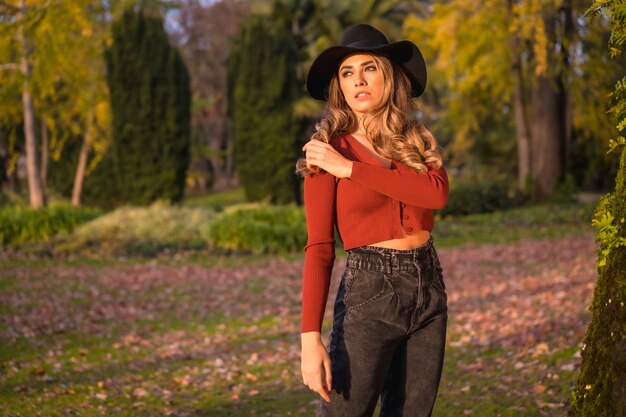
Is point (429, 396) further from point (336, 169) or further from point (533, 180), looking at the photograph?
point (533, 180)

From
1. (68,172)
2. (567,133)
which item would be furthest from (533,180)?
(68,172)

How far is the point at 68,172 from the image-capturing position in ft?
95.9

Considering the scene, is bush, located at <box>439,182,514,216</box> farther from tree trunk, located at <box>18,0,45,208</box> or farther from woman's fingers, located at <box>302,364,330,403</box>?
woman's fingers, located at <box>302,364,330,403</box>

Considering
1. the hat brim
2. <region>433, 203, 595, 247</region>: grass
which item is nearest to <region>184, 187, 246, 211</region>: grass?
<region>433, 203, 595, 247</region>: grass

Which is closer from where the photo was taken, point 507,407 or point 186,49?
point 507,407

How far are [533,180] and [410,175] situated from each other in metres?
21.6

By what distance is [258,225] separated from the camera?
52.0 ft

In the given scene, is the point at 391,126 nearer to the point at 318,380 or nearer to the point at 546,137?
the point at 318,380

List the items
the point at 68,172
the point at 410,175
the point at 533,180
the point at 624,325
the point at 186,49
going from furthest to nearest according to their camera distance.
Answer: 1. the point at 186,49
2. the point at 68,172
3. the point at 533,180
4. the point at 410,175
5. the point at 624,325

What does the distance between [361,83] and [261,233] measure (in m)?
13.0

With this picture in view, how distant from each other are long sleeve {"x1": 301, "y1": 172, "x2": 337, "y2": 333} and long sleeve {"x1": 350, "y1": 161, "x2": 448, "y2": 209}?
12 cm

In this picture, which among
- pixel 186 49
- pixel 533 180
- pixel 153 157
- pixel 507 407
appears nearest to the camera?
pixel 507 407

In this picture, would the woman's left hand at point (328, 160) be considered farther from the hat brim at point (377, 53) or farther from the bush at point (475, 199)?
the bush at point (475, 199)

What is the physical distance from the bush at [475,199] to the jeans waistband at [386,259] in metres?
19.9
